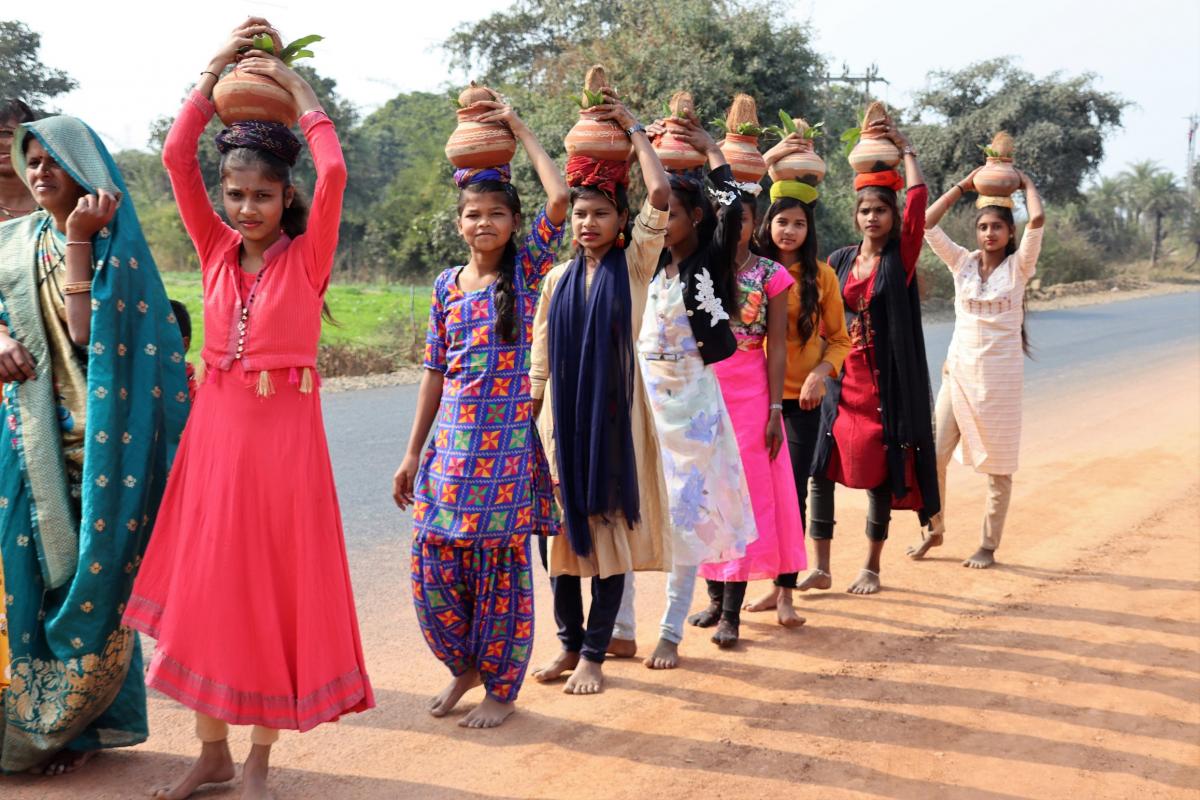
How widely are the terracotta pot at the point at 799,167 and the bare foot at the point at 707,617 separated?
6.85 feet

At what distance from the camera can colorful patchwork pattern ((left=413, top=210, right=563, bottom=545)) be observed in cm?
423

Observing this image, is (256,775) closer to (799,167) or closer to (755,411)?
(755,411)

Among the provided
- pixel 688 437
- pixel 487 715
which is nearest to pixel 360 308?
pixel 688 437

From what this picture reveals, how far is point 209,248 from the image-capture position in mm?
3717

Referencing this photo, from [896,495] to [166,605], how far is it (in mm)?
3921

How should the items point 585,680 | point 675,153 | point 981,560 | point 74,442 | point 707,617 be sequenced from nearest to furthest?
point 74,442 → point 585,680 → point 675,153 → point 707,617 → point 981,560

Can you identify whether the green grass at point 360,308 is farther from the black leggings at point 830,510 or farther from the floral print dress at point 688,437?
the floral print dress at point 688,437

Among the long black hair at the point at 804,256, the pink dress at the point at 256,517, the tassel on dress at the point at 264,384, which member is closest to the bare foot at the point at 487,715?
the pink dress at the point at 256,517

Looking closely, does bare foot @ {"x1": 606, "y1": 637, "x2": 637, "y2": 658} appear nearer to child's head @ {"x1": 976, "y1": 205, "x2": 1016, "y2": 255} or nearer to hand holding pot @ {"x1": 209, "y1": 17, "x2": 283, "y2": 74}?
hand holding pot @ {"x1": 209, "y1": 17, "x2": 283, "y2": 74}

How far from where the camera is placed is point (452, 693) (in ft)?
14.6

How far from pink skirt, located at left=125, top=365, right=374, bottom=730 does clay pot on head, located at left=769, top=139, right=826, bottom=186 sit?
9.84 ft

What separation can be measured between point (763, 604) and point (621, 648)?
1057 millimetres

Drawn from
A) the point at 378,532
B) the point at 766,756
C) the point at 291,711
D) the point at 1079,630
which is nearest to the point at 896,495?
the point at 1079,630

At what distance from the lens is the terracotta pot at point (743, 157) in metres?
5.45
